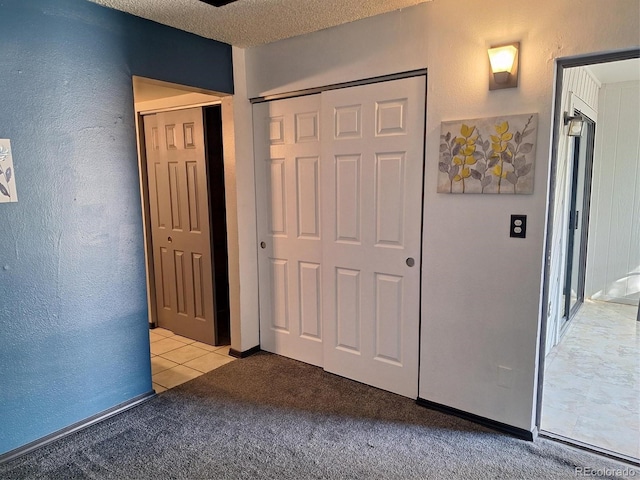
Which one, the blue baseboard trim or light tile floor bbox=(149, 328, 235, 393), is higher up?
the blue baseboard trim

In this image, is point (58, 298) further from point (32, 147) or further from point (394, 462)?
point (394, 462)

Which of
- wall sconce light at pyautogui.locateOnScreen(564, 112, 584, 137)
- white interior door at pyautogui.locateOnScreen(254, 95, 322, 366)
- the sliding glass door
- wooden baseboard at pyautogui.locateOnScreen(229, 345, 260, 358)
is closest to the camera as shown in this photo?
white interior door at pyautogui.locateOnScreen(254, 95, 322, 366)

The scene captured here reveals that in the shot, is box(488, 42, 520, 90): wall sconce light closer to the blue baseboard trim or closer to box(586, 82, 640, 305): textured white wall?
the blue baseboard trim

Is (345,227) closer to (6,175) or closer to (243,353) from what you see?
(243,353)

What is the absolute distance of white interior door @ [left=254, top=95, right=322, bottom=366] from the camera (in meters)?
3.00

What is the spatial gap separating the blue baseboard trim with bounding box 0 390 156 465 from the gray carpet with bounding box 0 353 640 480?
0.03 meters

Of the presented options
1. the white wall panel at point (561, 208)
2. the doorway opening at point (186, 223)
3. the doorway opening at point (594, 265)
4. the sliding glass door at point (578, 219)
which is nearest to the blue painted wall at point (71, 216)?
the doorway opening at point (186, 223)

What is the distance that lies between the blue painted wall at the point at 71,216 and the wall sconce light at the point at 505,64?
1845 mm

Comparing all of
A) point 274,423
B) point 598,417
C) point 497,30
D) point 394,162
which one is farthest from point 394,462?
point 497,30

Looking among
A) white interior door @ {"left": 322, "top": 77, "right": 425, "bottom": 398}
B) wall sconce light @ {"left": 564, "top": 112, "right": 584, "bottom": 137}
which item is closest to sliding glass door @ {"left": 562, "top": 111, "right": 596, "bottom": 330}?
wall sconce light @ {"left": 564, "top": 112, "right": 584, "bottom": 137}

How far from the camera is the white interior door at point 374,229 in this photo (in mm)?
2525

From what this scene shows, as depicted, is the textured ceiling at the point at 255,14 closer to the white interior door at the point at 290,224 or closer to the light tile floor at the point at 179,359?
the white interior door at the point at 290,224

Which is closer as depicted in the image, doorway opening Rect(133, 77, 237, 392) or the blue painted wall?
the blue painted wall

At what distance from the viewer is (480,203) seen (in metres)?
2.26
